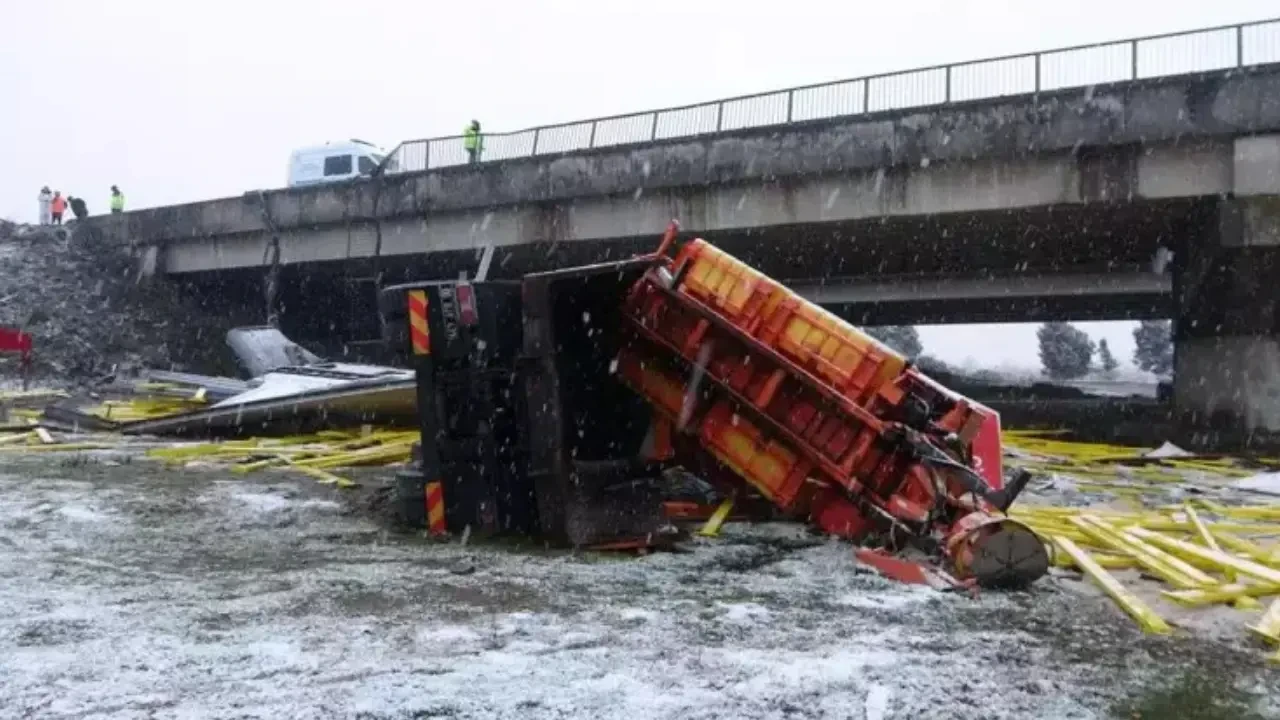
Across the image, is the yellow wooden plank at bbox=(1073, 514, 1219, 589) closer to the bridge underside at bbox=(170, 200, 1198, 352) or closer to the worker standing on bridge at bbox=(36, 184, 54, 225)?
the bridge underside at bbox=(170, 200, 1198, 352)

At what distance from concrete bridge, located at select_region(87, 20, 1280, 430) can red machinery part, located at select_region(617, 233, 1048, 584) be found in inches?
423

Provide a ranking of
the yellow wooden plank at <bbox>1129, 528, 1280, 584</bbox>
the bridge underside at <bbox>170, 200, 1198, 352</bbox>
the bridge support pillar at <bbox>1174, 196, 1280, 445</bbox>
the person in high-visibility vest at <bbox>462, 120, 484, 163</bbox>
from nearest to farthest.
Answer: the yellow wooden plank at <bbox>1129, 528, 1280, 584</bbox> → the bridge support pillar at <bbox>1174, 196, 1280, 445</bbox> → the bridge underside at <bbox>170, 200, 1198, 352</bbox> → the person in high-visibility vest at <bbox>462, 120, 484, 163</bbox>

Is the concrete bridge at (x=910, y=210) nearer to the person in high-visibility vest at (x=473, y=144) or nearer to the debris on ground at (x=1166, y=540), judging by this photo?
the person in high-visibility vest at (x=473, y=144)

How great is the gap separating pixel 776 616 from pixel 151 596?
3.75 metres

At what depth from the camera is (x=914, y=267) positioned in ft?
84.4

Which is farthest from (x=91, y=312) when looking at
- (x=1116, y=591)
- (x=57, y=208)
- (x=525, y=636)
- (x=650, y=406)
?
(x=1116, y=591)

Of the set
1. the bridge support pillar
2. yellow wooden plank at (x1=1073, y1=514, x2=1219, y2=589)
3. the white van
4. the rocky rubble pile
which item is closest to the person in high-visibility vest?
the white van

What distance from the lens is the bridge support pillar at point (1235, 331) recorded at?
50.6ft

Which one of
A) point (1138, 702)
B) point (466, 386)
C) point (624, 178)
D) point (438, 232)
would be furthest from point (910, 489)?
point (438, 232)

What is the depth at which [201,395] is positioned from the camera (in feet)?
59.5

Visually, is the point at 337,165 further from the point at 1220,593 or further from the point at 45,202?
the point at 1220,593

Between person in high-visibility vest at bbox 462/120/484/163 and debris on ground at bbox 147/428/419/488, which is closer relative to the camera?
debris on ground at bbox 147/428/419/488

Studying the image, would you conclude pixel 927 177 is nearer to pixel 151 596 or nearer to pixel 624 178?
pixel 624 178

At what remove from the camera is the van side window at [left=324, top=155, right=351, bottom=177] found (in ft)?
103
